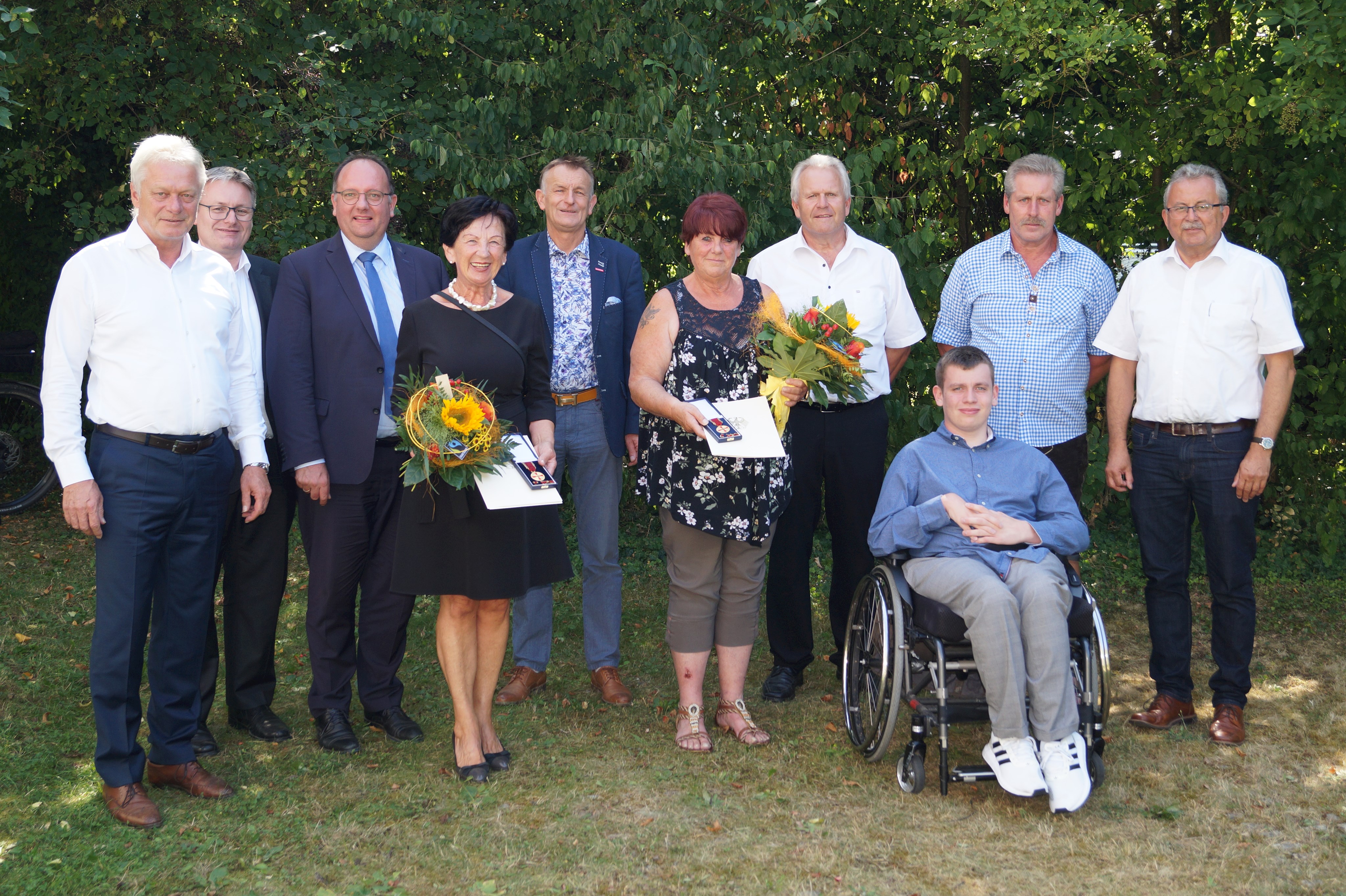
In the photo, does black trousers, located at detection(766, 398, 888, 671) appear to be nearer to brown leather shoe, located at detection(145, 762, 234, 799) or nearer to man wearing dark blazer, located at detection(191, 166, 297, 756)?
man wearing dark blazer, located at detection(191, 166, 297, 756)

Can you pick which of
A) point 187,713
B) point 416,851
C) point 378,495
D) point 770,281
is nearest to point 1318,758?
point 770,281

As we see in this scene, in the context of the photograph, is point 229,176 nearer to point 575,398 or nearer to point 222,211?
point 222,211

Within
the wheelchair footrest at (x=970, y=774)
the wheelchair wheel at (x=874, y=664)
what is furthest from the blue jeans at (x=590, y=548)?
the wheelchair footrest at (x=970, y=774)

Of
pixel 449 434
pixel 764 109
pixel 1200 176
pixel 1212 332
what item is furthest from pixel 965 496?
pixel 764 109

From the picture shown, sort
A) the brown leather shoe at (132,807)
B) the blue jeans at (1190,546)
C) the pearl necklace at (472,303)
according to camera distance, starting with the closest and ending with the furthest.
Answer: the brown leather shoe at (132,807) → the pearl necklace at (472,303) → the blue jeans at (1190,546)

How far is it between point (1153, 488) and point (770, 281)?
5.25 feet

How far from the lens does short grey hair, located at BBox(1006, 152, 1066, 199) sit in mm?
4281

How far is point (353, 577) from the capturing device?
402 cm

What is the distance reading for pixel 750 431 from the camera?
3.69 m

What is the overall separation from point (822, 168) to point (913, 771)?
7.22 ft

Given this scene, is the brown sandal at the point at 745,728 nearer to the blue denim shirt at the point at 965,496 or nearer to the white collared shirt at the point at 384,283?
the blue denim shirt at the point at 965,496

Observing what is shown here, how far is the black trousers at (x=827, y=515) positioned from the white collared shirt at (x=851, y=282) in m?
0.19

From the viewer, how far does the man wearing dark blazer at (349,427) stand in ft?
12.7

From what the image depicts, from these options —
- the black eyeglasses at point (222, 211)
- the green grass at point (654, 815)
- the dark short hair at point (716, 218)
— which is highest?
the black eyeglasses at point (222, 211)
